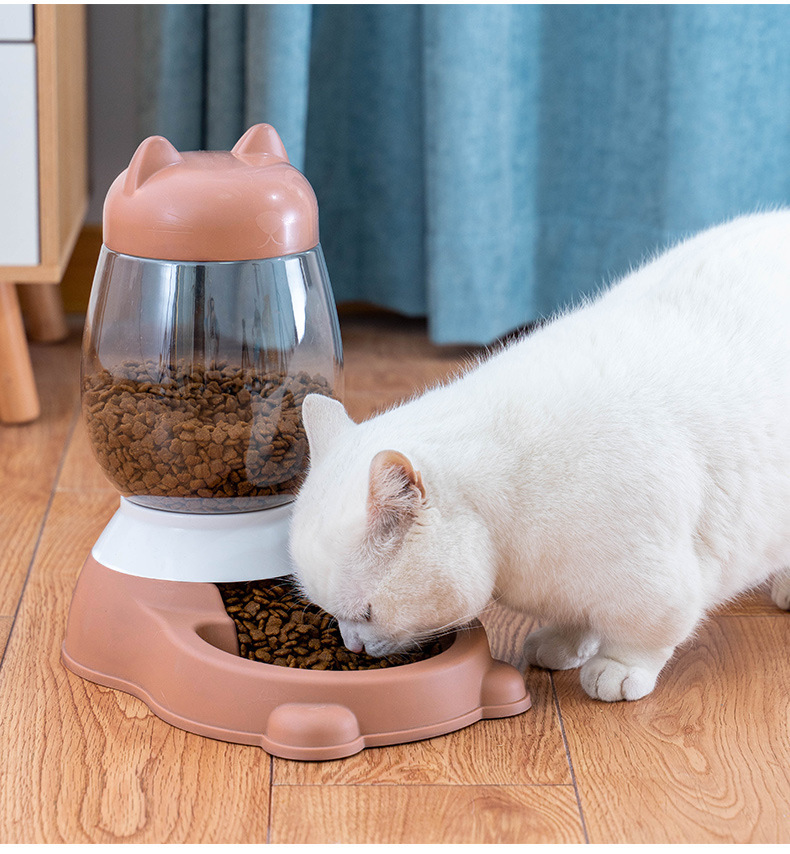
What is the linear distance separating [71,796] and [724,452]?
693 mm

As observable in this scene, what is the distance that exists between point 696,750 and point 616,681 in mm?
103

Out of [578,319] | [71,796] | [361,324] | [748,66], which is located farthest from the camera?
[361,324]

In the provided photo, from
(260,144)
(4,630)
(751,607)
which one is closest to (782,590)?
(751,607)

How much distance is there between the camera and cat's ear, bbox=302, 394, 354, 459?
1.06 metres

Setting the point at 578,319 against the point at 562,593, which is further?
the point at 578,319

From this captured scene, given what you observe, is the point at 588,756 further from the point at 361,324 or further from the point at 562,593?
the point at 361,324

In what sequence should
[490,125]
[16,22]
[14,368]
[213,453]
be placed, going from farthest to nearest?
1. [490,125]
2. [14,368]
3. [16,22]
4. [213,453]

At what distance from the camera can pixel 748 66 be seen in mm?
1953

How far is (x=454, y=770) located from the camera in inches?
38.2

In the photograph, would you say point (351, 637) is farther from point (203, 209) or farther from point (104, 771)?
point (203, 209)

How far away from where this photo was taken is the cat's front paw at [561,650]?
1.14 meters

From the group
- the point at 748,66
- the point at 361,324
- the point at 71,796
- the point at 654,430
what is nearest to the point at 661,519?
the point at 654,430

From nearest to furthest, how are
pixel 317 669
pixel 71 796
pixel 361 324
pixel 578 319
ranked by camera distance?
pixel 71 796
pixel 317 669
pixel 578 319
pixel 361 324

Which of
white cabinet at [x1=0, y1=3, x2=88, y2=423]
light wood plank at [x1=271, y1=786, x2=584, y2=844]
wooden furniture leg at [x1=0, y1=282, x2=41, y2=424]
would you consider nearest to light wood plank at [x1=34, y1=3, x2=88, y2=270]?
white cabinet at [x1=0, y1=3, x2=88, y2=423]
